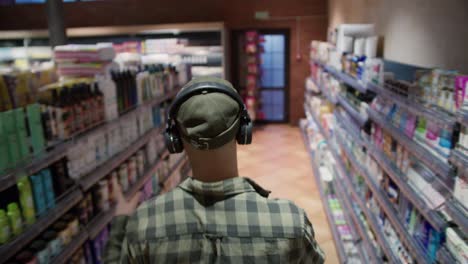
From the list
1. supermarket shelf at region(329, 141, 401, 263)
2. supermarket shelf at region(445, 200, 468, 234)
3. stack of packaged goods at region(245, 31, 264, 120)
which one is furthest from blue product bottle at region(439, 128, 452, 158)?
stack of packaged goods at region(245, 31, 264, 120)

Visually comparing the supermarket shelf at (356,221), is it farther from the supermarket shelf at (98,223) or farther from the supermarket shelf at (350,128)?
the supermarket shelf at (98,223)

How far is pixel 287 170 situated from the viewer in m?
6.62

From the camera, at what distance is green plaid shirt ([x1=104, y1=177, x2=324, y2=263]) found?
1321 mm

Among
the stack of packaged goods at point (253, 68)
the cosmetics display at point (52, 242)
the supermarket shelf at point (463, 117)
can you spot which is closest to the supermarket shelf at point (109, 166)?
the cosmetics display at point (52, 242)

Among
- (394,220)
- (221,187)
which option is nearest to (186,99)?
(221,187)

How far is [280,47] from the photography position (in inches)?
378

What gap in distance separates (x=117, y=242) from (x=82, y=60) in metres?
2.71

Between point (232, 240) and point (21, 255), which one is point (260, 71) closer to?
point (21, 255)

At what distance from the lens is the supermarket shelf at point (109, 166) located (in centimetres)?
287

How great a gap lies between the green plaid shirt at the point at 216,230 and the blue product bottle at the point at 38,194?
1165mm

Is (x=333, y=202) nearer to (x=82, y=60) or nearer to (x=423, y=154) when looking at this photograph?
(x=423, y=154)

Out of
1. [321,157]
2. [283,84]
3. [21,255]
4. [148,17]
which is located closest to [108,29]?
[148,17]

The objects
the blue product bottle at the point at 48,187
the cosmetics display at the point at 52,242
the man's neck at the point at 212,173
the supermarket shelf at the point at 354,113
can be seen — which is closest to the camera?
the man's neck at the point at 212,173

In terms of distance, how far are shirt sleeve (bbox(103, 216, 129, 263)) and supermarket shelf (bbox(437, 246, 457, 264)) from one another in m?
1.43
